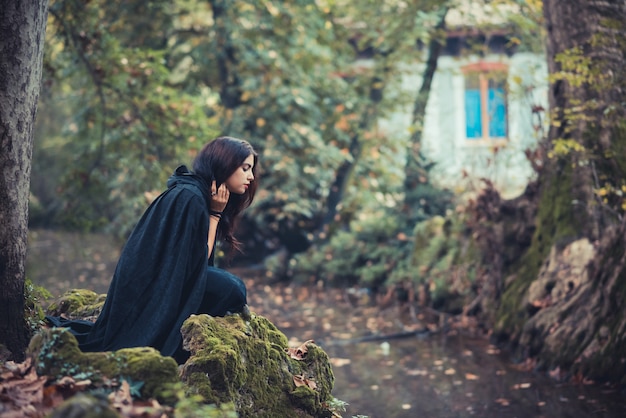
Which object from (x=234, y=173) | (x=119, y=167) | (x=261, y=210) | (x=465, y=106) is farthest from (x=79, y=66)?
(x=465, y=106)

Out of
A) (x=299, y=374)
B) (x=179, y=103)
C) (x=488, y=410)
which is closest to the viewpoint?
(x=299, y=374)

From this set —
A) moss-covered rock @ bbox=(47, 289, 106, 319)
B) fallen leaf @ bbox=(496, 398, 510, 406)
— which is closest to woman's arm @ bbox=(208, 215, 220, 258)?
moss-covered rock @ bbox=(47, 289, 106, 319)

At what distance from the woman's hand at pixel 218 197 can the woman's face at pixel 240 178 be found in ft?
0.16

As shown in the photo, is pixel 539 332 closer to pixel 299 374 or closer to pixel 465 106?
pixel 299 374

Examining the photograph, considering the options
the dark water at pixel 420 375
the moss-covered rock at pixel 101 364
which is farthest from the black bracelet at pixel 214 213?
the dark water at pixel 420 375

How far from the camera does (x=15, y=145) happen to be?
5035mm

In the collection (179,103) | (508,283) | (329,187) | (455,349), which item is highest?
(179,103)

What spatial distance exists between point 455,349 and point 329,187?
8.62 metres

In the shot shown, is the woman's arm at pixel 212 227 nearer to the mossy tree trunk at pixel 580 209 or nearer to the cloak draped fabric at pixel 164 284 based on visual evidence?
the cloak draped fabric at pixel 164 284

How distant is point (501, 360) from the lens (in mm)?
9688

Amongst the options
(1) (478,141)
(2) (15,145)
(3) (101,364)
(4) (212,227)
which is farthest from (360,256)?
(3) (101,364)

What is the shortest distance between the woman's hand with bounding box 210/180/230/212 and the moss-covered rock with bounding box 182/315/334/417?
77 centimetres

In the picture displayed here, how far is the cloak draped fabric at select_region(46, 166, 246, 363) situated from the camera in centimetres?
497

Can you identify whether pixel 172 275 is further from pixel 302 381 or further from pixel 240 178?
pixel 302 381
